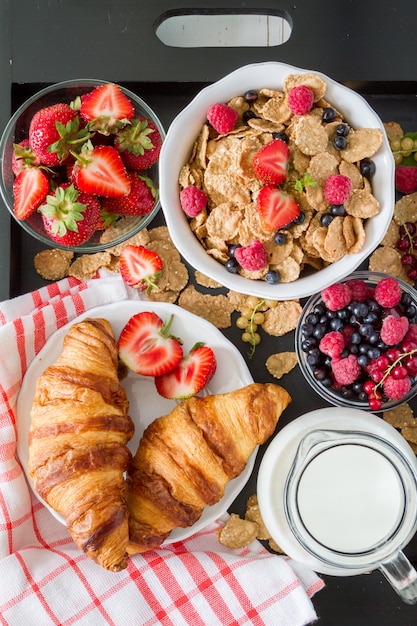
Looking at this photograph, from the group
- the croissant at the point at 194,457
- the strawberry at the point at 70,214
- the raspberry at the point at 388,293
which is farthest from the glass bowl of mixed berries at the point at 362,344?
the strawberry at the point at 70,214

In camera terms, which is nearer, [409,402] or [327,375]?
[327,375]

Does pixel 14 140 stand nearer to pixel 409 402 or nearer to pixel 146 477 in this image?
pixel 146 477

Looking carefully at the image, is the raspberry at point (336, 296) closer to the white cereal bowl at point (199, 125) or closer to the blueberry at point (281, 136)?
the white cereal bowl at point (199, 125)

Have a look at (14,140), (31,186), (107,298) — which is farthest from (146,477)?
(14,140)

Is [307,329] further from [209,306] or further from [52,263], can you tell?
[52,263]

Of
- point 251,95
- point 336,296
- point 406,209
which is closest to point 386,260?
point 406,209

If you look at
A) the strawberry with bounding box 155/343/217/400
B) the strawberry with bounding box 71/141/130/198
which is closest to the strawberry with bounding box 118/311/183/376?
the strawberry with bounding box 155/343/217/400

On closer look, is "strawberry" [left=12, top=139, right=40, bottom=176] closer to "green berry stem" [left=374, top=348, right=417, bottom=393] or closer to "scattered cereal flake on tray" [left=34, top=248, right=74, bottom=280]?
"scattered cereal flake on tray" [left=34, top=248, right=74, bottom=280]
